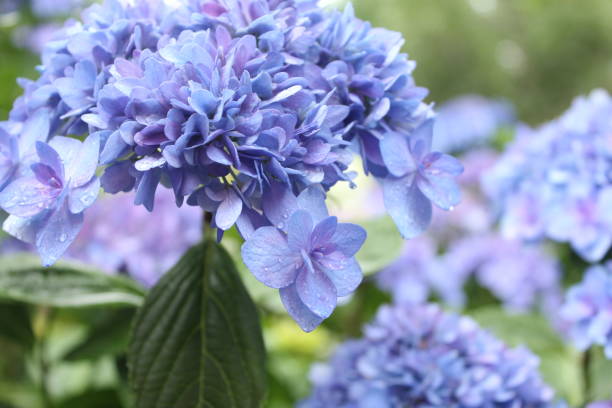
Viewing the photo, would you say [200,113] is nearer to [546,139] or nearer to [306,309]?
[306,309]

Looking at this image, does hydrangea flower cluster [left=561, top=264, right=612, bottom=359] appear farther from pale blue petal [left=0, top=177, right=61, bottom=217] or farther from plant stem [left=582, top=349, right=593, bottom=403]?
pale blue petal [left=0, top=177, right=61, bottom=217]

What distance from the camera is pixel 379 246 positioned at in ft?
2.38

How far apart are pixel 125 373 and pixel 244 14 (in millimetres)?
464

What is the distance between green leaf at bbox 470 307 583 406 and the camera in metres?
0.86

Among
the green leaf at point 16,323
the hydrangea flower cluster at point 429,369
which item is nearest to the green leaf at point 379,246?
the hydrangea flower cluster at point 429,369

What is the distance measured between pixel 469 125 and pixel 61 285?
132 centimetres

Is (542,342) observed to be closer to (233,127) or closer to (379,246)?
(379,246)

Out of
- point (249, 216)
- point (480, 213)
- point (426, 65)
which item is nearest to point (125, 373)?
point (249, 216)

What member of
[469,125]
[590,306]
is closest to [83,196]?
[590,306]

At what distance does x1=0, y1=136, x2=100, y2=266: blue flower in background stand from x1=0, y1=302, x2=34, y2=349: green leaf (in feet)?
1.28

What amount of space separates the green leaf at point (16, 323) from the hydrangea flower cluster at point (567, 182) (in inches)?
22.5

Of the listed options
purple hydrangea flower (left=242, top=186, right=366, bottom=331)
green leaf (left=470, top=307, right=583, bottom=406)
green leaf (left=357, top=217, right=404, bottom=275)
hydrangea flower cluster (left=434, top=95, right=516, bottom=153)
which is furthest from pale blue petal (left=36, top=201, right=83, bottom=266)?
hydrangea flower cluster (left=434, top=95, right=516, bottom=153)

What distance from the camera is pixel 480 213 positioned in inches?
49.8

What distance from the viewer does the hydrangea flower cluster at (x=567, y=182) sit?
2.32ft
